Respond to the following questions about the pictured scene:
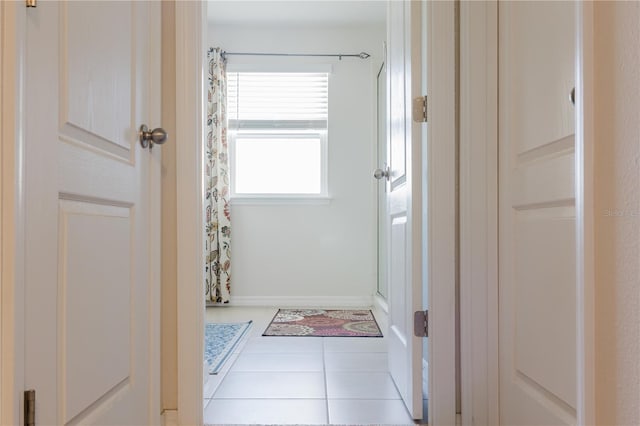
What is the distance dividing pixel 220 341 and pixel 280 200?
5.15 ft

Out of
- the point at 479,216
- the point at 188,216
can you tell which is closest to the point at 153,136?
the point at 188,216

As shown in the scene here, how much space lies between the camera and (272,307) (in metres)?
3.77

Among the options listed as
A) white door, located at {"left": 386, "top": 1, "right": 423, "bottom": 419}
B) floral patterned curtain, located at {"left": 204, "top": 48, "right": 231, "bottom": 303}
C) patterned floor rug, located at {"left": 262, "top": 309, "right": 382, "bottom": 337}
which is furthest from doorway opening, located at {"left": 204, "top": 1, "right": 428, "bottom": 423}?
white door, located at {"left": 386, "top": 1, "right": 423, "bottom": 419}

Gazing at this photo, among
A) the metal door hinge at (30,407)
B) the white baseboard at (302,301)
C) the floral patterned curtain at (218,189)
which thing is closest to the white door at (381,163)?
the white baseboard at (302,301)

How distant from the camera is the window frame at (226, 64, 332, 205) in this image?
3857 millimetres

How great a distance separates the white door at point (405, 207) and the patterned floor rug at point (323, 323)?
890 millimetres

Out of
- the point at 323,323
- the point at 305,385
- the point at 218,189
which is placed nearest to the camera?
the point at 305,385

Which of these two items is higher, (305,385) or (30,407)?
(30,407)

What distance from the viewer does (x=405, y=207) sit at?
5.35 ft

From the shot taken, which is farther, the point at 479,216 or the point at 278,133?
the point at 278,133

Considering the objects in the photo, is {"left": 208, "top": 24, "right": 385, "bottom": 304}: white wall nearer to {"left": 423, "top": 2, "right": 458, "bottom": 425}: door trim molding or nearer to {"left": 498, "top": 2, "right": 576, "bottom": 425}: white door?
{"left": 423, "top": 2, "right": 458, "bottom": 425}: door trim molding

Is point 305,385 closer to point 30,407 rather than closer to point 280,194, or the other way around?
point 30,407

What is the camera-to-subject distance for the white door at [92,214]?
2.68 feet

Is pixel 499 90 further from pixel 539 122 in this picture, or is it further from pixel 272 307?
pixel 272 307
